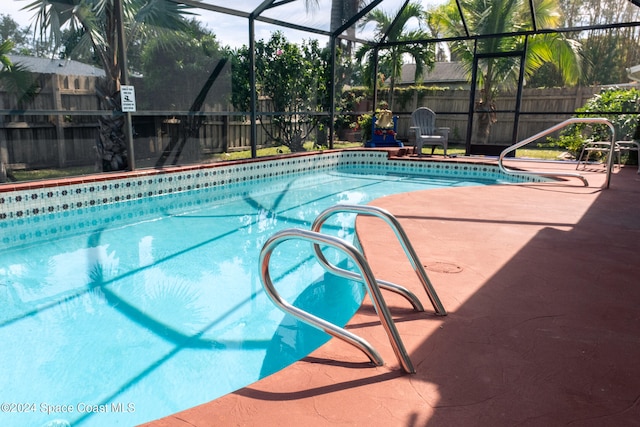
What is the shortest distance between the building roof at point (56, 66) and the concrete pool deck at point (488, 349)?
15.5 feet

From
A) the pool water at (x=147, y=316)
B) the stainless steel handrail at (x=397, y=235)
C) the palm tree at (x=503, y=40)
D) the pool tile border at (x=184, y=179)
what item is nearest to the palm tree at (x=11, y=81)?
the pool tile border at (x=184, y=179)

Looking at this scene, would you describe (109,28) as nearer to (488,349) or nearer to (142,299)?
(142,299)

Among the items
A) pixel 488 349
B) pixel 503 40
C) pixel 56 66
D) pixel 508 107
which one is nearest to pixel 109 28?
pixel 56 66

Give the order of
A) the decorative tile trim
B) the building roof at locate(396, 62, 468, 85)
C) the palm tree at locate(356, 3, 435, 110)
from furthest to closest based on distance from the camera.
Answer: the building roof at locate(396, 62, 468, 85), the palm tree at locate(356, 3, 435, 110), the decorative tile trim

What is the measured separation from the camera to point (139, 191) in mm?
6504

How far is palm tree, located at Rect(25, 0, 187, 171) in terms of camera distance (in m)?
5.50

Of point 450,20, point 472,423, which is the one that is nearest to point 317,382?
point 472,423

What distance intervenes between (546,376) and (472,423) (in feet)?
1.47

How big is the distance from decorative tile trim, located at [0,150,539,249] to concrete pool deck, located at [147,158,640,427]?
397cm

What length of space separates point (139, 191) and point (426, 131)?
632 cm

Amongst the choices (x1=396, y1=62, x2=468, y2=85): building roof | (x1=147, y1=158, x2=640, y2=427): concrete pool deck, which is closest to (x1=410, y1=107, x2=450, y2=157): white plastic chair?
(x1=147, y1=158, x2=640, y2=427): concrete pool deck

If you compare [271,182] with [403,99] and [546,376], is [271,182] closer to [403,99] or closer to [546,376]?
[546,376]

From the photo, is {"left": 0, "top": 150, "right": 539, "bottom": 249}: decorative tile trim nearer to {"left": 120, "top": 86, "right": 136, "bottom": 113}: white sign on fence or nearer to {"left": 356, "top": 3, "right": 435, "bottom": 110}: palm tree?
{"left": 120, "top": 86, "right": 136, "bottom": 113}: white sign on fence

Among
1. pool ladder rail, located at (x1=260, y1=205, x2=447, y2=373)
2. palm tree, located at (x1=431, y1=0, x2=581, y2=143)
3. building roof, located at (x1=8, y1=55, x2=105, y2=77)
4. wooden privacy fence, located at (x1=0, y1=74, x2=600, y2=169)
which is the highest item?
palm tree, located at (x1=431, y1=0, x2=581, y2=143)
